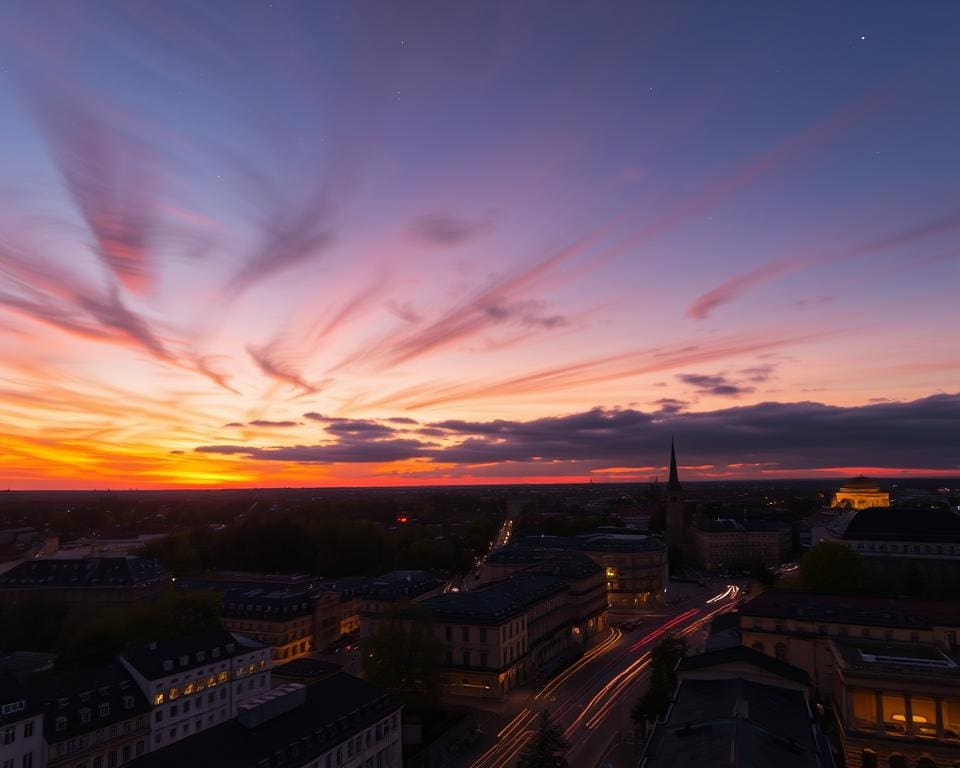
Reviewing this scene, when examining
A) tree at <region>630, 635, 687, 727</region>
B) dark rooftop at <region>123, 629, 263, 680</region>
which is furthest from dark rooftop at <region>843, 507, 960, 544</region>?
dark rooftop at <region>123, 629, 263, 680</region>

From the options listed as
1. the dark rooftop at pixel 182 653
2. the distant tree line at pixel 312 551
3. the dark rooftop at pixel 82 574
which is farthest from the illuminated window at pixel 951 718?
the distant tree line at pixel 312 551

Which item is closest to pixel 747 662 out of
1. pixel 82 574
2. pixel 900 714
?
pixel 900 714

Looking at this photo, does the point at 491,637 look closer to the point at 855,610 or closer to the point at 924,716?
the point at 855,610

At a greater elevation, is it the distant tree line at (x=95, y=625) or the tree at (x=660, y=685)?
the distant tree line at (x=95, y=625)

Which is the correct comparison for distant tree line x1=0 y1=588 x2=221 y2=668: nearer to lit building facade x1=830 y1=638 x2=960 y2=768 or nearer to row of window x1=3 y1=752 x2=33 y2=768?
row of window x1=3 y1=752 x2=33 y2=768

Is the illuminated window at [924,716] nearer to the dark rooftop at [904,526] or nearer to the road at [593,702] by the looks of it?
the road at [593,702]

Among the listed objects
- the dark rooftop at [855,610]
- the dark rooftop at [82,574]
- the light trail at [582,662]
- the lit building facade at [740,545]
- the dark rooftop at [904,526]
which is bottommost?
the light trail at [582,662]
